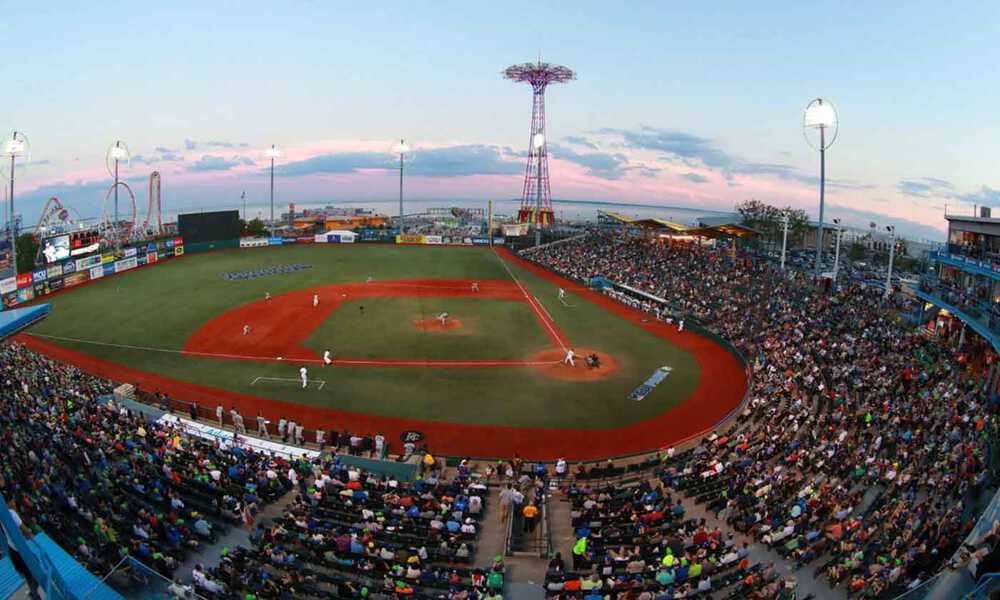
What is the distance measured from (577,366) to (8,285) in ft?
141

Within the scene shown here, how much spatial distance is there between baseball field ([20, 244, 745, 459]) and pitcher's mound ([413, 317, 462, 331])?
14 cm

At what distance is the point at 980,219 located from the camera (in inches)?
1219

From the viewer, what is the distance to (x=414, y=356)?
1335 inches

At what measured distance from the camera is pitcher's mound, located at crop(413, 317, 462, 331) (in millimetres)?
39594

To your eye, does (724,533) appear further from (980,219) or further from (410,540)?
(980,219)

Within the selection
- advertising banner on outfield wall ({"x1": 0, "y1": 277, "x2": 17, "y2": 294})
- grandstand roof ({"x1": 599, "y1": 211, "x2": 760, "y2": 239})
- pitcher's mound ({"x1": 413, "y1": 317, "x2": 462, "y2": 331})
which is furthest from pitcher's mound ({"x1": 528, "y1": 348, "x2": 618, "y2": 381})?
advertising banner on outfield wall ({"x1": 0, "y1": 277, "x2": 17, "y2": 294})

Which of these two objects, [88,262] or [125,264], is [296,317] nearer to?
[88,262]

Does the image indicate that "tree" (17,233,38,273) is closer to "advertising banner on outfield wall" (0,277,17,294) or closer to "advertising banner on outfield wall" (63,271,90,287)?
"advertising banner on outfield wall" (63,271,90,287)

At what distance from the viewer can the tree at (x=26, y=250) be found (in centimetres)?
6244

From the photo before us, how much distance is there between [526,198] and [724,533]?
80.3 m

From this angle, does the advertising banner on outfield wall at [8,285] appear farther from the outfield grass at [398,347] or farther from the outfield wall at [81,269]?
the outfield grass at [398,347]

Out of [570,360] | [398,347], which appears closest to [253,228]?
[398,347]

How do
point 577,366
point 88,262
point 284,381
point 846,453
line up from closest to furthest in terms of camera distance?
point 846,453 < point 284,381 < point 577,366 < point 88,262

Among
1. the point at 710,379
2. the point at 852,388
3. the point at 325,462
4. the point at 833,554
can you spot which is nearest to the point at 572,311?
the point at 710,379
